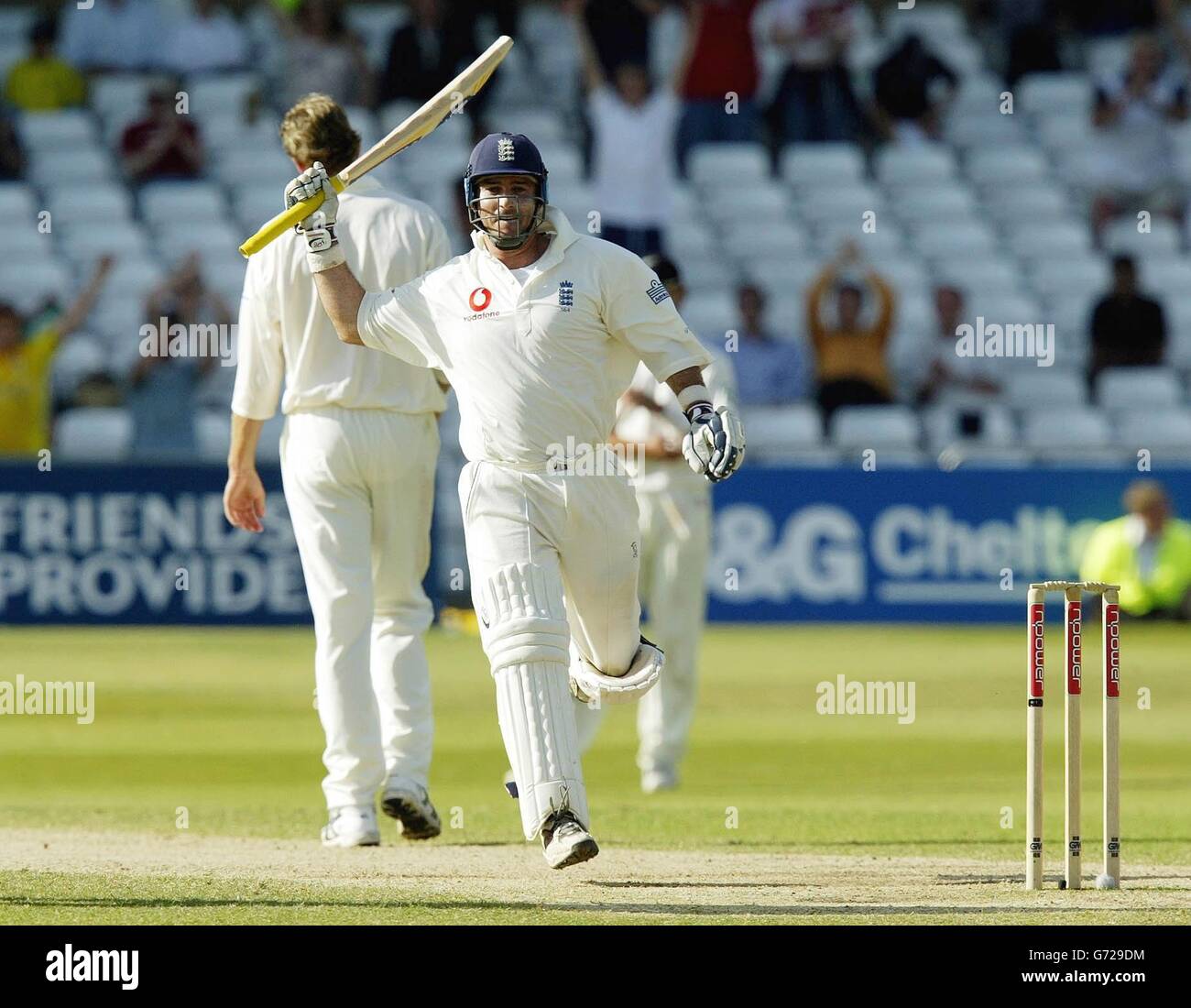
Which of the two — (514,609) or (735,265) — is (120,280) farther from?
(514,609)

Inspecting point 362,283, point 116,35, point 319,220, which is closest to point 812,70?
point 116,35

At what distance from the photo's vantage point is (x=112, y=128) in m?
19.9

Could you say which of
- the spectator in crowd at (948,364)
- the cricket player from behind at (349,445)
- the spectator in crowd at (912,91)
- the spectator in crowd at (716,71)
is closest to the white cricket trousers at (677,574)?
the cricket player from behind at (349,445)

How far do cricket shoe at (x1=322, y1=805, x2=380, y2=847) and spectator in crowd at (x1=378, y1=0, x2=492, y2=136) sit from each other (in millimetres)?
12232

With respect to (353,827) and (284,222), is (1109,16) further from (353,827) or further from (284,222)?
(284,222)

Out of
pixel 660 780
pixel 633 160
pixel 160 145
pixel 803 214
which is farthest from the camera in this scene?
pixel 803 214

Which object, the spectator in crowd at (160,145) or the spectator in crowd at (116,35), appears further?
the spectator in crowd at (116,35)

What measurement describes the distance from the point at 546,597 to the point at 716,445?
2.15 feet

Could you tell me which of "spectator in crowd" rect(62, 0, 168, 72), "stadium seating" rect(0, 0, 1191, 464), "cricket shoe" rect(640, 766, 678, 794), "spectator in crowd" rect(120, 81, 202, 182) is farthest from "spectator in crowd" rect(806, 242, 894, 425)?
"cricket shoe" rect(640, 766, 678, 794)

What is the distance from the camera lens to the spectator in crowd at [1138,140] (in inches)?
789

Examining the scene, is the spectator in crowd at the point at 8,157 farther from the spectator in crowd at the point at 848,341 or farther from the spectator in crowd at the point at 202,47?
the spectator in crowd at the point at 848,341

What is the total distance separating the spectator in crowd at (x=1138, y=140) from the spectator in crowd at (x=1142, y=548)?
16.3 feet

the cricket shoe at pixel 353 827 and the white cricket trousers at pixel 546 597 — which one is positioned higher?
the white cricket trousers at pixel 546 597

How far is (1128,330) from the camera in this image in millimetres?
18125
